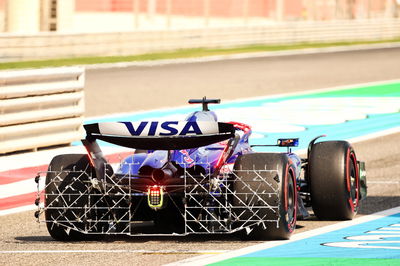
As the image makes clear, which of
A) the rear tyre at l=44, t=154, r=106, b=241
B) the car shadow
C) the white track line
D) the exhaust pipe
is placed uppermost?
the exhaust pipe

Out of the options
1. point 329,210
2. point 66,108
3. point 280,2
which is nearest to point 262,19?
point 280,2

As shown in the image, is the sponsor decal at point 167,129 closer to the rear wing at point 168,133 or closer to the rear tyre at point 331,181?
the rear wing at point 168,133

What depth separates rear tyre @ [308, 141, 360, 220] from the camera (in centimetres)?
902

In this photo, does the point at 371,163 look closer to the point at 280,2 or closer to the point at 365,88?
the point at 365,88

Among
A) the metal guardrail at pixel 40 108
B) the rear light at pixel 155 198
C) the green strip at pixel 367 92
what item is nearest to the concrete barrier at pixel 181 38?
the green strip at pixel 367 92

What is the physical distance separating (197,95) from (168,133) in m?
14.0

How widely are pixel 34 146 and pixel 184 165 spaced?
5.74 m

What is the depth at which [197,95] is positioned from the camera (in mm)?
21797

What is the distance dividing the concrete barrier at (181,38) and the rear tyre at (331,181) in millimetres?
18384

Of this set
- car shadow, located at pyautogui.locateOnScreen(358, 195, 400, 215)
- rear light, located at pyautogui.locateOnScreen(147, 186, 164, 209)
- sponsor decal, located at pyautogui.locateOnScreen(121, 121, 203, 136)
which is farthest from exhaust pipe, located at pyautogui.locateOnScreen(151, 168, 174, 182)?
car shadow, located at pyautogui.locateOnScreen(358, 195, 400, 215)

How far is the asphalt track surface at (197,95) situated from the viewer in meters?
7.54

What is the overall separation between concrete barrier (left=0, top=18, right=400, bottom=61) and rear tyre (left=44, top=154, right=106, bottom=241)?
18.6 m

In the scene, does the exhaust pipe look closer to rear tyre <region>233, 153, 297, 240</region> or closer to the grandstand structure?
rear tyre <region>233, 153, 297, 240</region>

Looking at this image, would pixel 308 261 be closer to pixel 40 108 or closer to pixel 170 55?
pixel 40 108
